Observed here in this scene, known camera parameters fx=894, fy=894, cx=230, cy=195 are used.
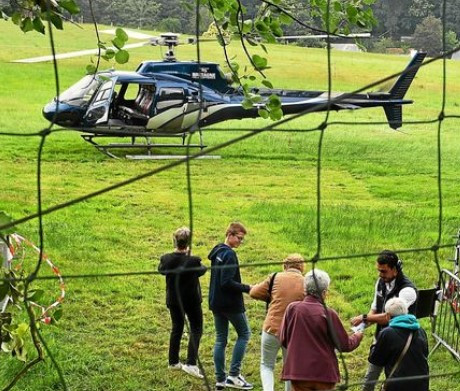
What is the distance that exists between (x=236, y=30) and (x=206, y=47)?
119ft

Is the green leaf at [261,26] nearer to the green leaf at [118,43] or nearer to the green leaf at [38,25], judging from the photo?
the green leaf at [118,43]

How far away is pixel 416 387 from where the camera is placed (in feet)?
14.4

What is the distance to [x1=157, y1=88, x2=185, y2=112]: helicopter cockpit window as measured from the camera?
1532 cm

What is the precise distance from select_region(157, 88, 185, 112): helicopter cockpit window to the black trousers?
9648 millimetres

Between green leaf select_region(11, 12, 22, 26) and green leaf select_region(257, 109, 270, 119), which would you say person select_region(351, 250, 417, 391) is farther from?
green leaf select_region(11, 12, 22, 26)

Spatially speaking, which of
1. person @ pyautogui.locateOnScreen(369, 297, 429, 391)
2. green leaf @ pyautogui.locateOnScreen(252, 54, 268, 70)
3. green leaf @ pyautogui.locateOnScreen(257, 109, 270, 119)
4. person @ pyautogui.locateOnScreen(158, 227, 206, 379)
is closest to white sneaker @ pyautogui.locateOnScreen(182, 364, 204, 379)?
person @ pyautogui.locateOnScreen(158, 227, 206, 379)

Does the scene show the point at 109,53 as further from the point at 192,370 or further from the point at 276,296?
the point at 192,370

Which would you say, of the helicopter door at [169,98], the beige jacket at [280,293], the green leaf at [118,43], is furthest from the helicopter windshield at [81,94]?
the green leaf at [118,43]

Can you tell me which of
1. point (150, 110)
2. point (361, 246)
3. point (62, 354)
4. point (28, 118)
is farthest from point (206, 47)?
point (62, 354)

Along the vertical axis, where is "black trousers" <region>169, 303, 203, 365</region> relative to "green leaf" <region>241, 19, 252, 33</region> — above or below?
below

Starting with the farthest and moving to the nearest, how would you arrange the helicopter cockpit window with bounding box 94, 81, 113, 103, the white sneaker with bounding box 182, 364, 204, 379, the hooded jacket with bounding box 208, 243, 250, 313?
the helicopter cockpit window with bounding box 94, 81, 113, 103
the white sneaker with bounding box 182, 364, 204, 379
the hooded jacket with bounding box 208, 243, 250, 313

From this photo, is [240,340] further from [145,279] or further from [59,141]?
[59,141]

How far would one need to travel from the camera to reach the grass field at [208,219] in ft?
20.2

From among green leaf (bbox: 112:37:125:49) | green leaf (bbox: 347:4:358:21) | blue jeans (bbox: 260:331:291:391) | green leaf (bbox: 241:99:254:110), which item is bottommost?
blue jeans (bbox: 260:331:291:391)
